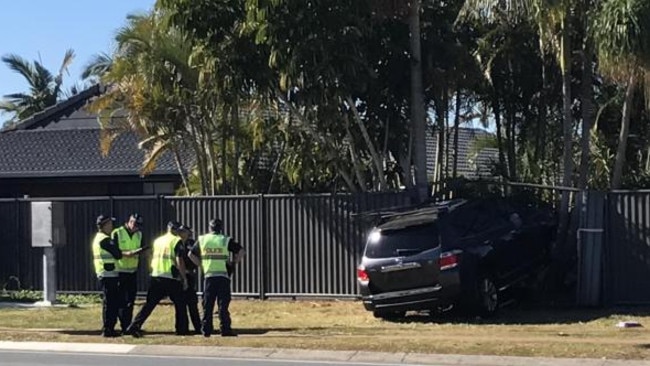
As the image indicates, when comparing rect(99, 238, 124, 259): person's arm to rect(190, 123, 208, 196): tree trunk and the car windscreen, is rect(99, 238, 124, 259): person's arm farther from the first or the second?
rect(190, 123, 208, 196): tree trunk

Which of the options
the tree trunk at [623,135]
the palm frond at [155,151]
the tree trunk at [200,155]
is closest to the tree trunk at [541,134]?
the tree trunk at [623,135]

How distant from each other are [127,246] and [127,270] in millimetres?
363

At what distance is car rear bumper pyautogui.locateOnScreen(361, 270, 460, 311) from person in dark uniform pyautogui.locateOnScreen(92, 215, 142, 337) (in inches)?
149

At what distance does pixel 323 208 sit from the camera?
64.1 ft

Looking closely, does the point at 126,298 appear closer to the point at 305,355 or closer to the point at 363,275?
the point at 363,275

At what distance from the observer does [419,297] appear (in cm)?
1597

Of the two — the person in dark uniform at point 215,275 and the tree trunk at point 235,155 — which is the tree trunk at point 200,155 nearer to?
the tree trunk at point 235,155

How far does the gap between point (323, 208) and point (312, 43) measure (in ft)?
10.8

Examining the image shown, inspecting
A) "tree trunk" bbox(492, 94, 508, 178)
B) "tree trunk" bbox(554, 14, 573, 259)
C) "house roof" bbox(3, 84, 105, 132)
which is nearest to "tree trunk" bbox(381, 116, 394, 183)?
"tree trunk" bbox(492, 94, 508, 178)

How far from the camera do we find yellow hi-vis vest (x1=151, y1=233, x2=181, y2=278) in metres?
15.5

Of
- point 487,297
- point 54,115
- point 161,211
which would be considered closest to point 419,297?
point 487,297

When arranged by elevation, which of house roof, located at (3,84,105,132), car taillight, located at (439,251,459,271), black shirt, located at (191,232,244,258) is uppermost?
house roof, located at (3,84,105,132)

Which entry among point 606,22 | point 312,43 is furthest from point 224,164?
point 606,22

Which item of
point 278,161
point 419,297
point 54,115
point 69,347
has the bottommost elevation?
point 69,347
